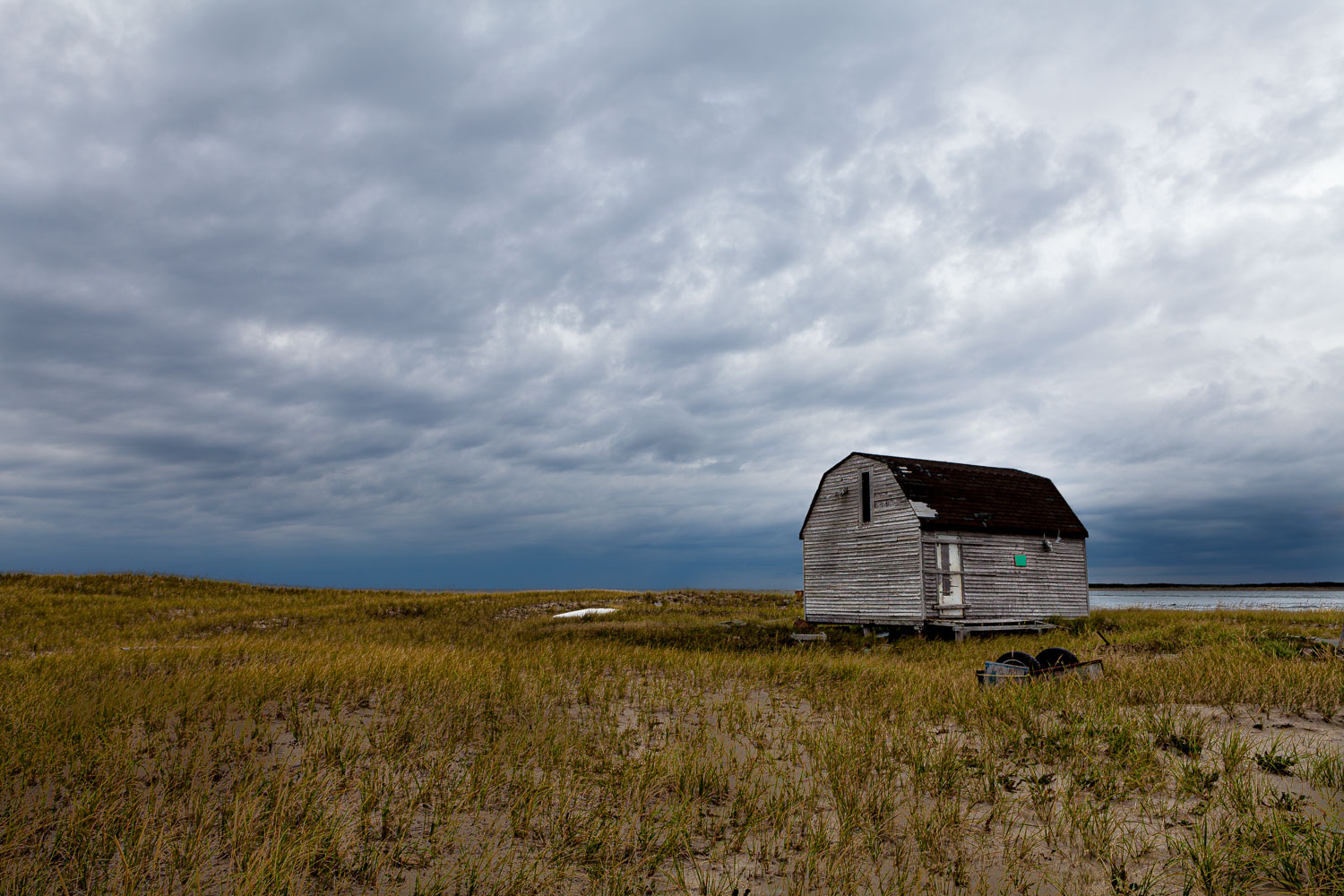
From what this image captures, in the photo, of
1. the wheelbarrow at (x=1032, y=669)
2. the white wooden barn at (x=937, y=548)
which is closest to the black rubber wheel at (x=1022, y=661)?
the wheelbarrow at (x=1032, y=669)

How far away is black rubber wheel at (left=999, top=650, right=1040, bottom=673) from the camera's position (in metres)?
11.0

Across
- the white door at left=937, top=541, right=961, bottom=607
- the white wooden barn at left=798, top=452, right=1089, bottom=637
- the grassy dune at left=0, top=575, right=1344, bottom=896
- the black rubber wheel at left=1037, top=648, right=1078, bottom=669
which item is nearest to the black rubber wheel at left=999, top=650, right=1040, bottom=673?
the black rubber wheel at left=1037, top=648, right=1078, bottom=669

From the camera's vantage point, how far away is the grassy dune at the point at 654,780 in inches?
179

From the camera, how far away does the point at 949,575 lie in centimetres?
2516

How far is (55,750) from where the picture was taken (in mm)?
6066

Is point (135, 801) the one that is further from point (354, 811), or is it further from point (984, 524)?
point (984, 524)

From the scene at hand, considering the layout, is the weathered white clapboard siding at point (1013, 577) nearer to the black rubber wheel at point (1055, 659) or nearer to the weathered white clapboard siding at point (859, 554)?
the weathered white clapboard siding at point (859, 554)

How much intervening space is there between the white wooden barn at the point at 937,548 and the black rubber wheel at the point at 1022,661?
42.3ft

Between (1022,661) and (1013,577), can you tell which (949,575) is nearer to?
(1013,577)

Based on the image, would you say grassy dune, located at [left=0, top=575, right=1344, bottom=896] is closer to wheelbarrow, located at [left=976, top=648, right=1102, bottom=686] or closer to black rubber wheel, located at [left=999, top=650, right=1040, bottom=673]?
wheelbarrow, located at [left=976, top=648, right=1102, bottom=686]

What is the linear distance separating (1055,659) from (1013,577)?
16521 mm

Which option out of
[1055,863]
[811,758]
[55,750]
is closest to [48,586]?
[55,750]

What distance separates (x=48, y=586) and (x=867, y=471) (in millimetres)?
37999

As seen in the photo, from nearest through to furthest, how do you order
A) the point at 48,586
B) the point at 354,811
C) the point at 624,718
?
1. the point at 354,811
2. the point at 624,718
3. the point at 48,586
